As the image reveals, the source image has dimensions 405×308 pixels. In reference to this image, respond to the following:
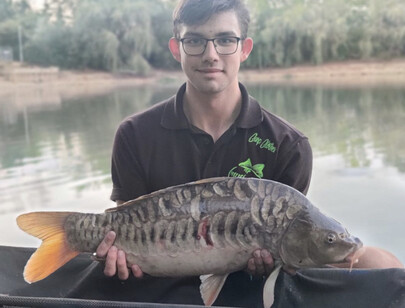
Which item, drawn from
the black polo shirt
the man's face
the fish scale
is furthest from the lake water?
the fish scale

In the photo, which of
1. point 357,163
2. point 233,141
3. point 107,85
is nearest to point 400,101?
point 357,163

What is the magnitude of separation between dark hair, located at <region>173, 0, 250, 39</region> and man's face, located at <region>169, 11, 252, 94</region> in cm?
2

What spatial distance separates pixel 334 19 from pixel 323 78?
4.67 metres

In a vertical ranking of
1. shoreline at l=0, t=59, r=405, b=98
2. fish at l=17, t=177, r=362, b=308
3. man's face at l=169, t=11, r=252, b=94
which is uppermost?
man's face at l=169, t=11, r=252, b=94

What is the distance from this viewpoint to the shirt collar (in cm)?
189

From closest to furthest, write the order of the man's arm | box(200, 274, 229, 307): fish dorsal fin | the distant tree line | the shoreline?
box(200, 274, 229, 307): fish dorsal fin
the man's arm
the shoreline
the distant tree line

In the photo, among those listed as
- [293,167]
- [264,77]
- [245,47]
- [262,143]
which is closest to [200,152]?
[262,143]

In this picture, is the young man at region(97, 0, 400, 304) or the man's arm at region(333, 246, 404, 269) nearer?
the man's arm at region(333, 246, 404, 269)

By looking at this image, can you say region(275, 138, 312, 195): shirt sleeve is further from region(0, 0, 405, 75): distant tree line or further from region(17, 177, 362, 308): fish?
region(0, 0, 405, 75): distant tree line

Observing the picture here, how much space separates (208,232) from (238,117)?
1.84 ft

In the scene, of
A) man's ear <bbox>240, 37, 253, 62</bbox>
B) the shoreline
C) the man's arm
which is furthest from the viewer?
the shoreline

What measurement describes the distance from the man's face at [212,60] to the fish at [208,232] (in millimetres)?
462

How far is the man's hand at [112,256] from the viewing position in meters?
1.54

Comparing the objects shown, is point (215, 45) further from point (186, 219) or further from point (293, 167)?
point (186, 219)
